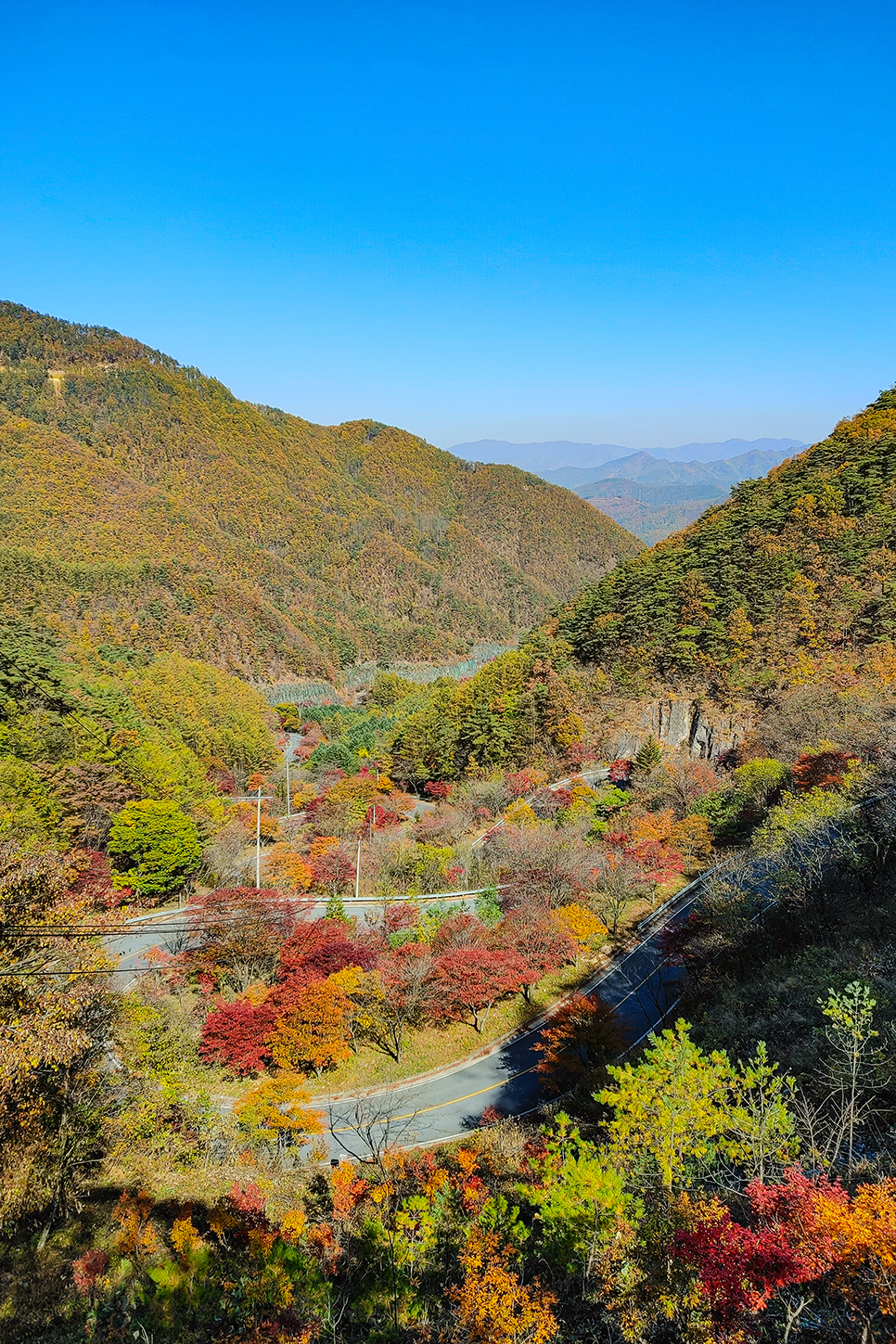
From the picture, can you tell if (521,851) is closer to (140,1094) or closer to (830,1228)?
(140,1094)

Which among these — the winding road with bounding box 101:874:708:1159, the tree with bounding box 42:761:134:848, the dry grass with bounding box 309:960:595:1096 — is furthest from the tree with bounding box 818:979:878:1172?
the tree with bounding box 42:761:134:848

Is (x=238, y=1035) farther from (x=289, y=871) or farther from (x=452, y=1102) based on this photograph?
(x=289, y=871)

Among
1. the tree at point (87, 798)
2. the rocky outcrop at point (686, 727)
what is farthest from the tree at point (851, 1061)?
the tree at point (87, 798)

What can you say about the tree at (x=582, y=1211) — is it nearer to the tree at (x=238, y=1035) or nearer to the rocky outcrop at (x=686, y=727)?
the tree at (x=238, y=1035)

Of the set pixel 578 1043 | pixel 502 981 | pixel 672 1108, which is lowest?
pixel 578 1043

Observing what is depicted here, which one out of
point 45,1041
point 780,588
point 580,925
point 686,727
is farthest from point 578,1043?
point 780,588

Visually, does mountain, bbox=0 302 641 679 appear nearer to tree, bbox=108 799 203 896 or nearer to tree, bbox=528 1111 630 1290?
tree, bbox=108 799 203 896

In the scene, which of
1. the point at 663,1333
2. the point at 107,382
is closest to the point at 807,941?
the point at 663,1333
